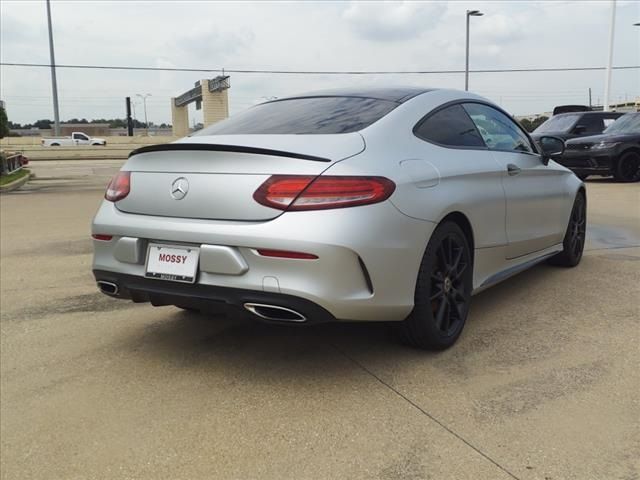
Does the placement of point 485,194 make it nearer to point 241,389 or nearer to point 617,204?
point 241,389

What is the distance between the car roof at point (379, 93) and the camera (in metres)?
3.66

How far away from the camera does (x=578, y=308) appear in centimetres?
425

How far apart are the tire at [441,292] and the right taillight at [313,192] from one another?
583 mm

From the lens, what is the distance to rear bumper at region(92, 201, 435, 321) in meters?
2.78

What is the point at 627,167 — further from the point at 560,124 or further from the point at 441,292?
the point at 441,292

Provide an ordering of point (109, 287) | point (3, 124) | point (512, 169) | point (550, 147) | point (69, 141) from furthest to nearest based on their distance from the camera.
→ point (69, 141) < point (3, 124) < point (550, 147) < point (512, 169) < point (109, 287)

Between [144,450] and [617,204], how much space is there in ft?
30.2

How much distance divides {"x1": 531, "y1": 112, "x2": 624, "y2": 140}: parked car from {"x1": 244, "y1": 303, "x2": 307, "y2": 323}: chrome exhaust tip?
1374 centimetres

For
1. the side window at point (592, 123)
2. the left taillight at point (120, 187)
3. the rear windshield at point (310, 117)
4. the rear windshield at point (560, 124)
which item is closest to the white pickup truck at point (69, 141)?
the rear windshield at point (560, 124)

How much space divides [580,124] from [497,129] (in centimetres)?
1234

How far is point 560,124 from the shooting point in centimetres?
1567

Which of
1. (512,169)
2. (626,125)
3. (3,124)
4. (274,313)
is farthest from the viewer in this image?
(3,124)

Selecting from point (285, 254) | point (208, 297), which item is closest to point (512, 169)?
point (285, 254)

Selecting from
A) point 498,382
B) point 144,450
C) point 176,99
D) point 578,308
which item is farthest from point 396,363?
point 176,99
